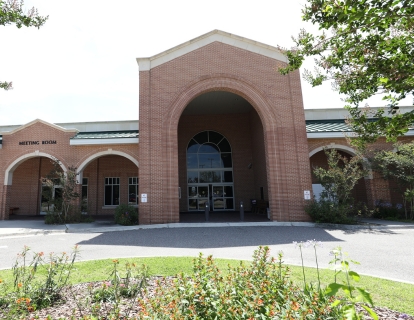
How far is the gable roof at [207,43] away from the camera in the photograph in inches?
578

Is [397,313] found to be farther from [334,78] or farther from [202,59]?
[202,59]

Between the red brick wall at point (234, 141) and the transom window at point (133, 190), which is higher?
the red brick wall at point (234, 141)

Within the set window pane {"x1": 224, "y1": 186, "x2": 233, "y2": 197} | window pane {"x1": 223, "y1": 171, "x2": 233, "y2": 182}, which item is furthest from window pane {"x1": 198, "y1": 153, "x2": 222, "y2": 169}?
window pane {"x1": 224, "y1": 186, "x2": 233, "y2": 197}

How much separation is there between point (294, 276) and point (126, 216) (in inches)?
→ 416

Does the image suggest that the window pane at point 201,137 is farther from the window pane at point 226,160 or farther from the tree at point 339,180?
the tree at point 339,180

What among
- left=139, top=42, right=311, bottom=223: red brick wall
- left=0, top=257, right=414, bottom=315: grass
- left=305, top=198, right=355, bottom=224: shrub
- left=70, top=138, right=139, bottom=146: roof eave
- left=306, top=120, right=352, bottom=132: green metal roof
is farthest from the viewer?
left=70, top=138, right=139, bottom=146: roof eave

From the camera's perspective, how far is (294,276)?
16.3ft

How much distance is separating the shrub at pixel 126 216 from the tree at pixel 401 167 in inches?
545

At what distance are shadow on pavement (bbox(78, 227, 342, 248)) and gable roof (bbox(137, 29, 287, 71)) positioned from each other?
32.0ft

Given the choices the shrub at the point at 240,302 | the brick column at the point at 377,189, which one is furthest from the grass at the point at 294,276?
the brick column at the point at 377,189

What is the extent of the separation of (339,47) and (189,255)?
6.18 m

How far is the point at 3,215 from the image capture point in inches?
616

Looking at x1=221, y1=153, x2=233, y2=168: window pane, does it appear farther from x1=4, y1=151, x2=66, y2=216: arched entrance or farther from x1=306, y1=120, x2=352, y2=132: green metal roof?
x1=4, y1=151, x2=66, y2=216: arched entrance

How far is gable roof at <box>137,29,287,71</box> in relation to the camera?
14672mm
